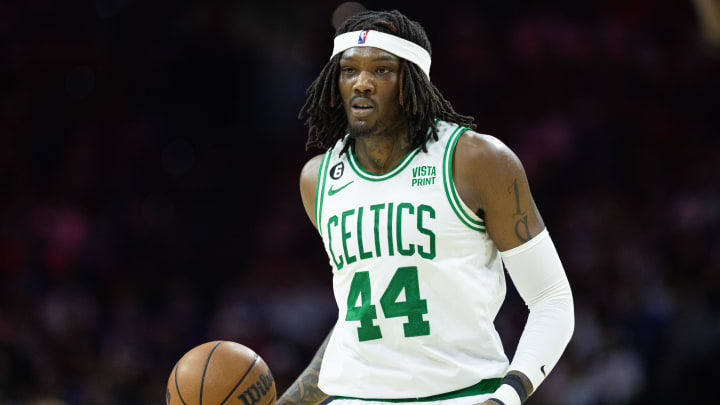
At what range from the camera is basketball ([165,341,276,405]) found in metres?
3.03

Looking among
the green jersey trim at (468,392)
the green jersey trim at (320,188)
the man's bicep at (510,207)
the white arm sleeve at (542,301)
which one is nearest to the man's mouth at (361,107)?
the green jersey trim at (320,188)

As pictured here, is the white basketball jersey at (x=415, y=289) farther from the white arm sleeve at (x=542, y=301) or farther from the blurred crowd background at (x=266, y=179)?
the blurred crowd background at (x=266, y=179)

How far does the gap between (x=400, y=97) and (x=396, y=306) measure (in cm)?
75

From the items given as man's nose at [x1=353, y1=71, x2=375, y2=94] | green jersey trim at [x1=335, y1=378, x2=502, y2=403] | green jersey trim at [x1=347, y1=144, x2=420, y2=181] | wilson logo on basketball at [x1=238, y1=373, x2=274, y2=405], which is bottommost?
wilson logo on basketball at [x1=238, y1=373, x2=274, y2=405]

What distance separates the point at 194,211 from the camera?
31.9 ft

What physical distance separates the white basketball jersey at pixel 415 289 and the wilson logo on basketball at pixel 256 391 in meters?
0.21

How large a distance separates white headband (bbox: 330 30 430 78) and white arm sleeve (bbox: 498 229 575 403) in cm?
79

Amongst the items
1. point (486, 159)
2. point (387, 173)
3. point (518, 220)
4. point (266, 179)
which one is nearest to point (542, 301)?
point (518, 220)

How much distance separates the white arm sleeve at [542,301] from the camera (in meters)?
2.89

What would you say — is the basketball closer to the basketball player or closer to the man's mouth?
the basketball player

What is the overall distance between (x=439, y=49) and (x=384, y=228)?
7.34 meters

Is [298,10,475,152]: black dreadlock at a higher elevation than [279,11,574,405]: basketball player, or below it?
higher

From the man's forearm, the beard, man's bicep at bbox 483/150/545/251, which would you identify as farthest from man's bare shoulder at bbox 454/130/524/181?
the man's forearm

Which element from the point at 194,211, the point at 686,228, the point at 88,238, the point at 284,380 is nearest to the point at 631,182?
the point at 686,228
